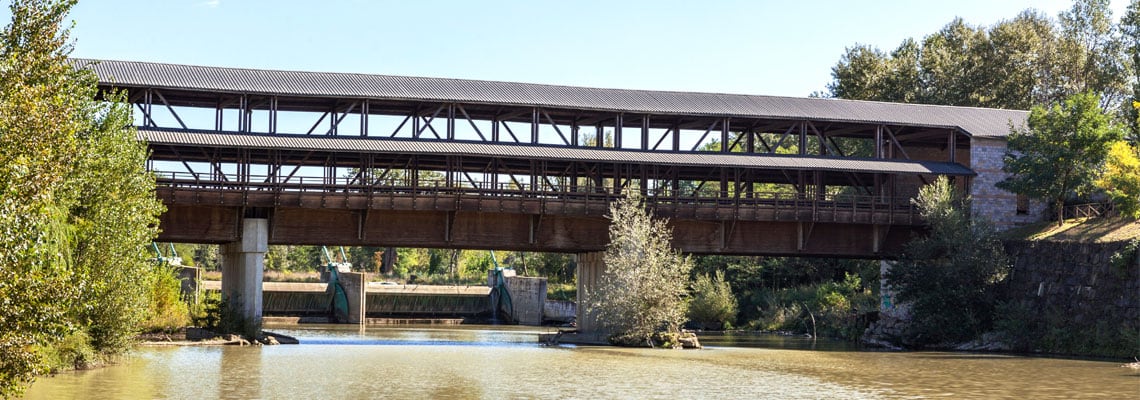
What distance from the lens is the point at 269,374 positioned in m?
34.6

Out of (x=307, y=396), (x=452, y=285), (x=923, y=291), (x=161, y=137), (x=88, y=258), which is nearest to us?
(x=307, y=396)

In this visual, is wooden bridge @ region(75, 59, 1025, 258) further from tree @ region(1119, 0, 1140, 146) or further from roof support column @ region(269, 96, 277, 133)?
tree @ region(1119, 0, 1140, 146)

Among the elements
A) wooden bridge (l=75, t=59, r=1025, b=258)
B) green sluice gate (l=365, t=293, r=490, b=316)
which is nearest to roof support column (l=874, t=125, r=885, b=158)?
wooden bridge (l=75, t=59, r=1025, b=258)

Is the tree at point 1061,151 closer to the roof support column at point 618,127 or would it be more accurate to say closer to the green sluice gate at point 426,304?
the roof support column at point 618,127

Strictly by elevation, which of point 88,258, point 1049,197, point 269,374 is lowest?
point 269,374

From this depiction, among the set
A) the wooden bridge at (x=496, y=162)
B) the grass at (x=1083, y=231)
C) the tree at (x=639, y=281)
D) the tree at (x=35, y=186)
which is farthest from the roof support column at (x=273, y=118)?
the grass at (x=1083, y=231)

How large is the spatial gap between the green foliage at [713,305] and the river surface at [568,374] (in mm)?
23588

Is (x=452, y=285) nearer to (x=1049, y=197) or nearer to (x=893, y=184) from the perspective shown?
(x=893, y=184)

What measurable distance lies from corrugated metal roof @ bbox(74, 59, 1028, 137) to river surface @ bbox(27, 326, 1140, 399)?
37.5 feet

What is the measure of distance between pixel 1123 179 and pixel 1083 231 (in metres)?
3.44

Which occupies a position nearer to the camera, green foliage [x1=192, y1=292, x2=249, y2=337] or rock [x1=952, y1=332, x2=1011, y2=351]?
green foliage [x1=192, y1=292, x2=249, y2=337]

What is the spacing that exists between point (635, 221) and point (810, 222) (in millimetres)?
10867

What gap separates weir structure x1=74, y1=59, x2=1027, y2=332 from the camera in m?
51.6

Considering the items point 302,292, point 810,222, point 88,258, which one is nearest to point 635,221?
point 810,222
